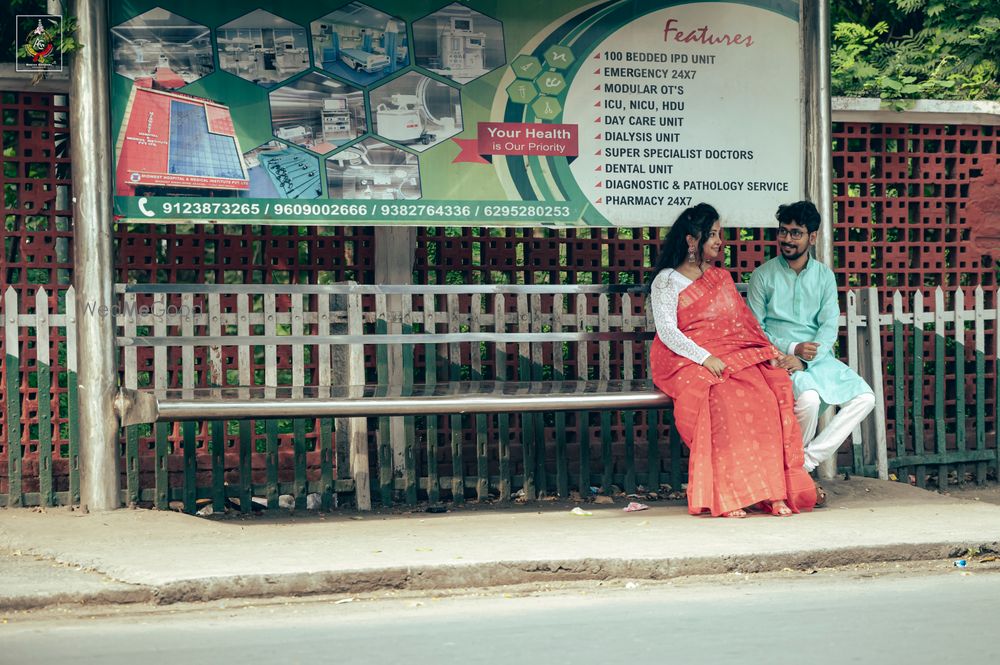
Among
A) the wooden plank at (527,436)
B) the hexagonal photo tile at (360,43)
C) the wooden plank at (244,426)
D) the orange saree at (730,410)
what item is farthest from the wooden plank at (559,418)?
the wooden plank at (244,426)

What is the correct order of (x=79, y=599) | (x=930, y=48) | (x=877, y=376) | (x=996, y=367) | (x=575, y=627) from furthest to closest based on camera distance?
(x=930, y=48), (x=996, y=367), (x=877, y=376), (x=79, y=599), (x=575, y=627)

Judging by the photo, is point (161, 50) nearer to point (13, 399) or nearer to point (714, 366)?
point (13, 399)

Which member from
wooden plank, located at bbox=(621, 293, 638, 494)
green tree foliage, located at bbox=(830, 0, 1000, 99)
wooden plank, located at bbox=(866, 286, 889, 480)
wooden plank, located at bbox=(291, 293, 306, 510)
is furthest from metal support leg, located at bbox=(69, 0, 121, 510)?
green tree foliage, located at bbox=(830, 0, 1000, 99)

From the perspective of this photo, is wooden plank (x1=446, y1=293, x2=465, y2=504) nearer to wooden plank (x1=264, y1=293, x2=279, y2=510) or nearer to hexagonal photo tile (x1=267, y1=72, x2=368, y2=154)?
wooden plank (x1=264, y1=293, x2=279, y2=510)

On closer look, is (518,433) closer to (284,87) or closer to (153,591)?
(284,87)

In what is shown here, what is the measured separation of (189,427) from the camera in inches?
290

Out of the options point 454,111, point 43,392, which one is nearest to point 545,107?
point 454,111

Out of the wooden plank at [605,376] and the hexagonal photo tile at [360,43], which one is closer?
the hexagonal photo tile at [360,43]

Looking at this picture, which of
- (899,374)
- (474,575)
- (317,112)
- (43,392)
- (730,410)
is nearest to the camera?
(474,575)

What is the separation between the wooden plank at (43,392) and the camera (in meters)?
7.18

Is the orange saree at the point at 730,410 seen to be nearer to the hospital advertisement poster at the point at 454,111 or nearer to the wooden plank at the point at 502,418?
the hospital advertisement poster at the point at 454,111

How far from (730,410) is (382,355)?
1948 mm

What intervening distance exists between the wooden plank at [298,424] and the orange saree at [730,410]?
6.22 ft

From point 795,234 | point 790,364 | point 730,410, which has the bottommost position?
point 730,410
